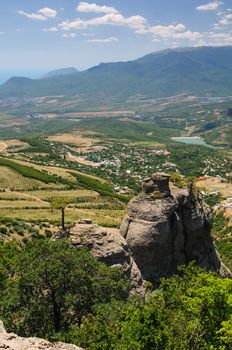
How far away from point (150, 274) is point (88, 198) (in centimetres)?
7947

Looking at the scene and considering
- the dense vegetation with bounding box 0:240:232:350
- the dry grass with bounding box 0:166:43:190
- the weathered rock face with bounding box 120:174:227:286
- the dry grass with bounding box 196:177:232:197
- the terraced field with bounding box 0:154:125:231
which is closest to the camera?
the dense vegetation with bounding box 0:240:232:350

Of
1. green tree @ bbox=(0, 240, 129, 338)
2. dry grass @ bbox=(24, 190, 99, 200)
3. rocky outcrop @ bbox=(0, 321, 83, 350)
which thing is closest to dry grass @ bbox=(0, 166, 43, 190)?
dry grass @ bbox=(24, 190, 99, 200)

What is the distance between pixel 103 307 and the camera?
2791 cm

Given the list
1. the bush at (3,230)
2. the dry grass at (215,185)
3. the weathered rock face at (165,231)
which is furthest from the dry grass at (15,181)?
the weathered rock face at (165,231)

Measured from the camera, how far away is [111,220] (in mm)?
86500

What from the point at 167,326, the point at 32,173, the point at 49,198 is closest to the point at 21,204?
the point at 49,198

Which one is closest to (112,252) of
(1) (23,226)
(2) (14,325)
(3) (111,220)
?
(2) (14,325)

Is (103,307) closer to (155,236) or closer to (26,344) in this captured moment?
(26,344)

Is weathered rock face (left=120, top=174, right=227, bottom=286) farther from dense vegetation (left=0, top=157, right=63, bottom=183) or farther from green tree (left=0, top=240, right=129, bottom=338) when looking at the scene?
dense vegetation (left=0, top=157, right=63, bottom=183)

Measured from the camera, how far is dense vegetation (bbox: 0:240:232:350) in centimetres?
2405

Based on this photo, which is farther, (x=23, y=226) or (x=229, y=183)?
(x=229, y=183)

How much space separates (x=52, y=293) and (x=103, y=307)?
415 cm

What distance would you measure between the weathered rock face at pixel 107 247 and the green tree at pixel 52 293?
6003mm

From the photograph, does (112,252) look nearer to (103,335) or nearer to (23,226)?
(103,335)
